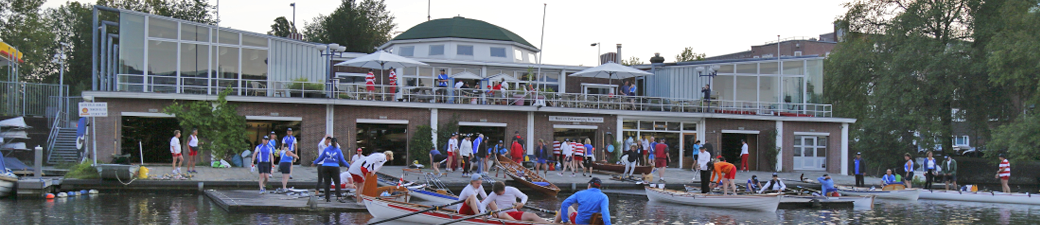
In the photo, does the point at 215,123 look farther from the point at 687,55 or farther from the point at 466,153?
the point at 687,55

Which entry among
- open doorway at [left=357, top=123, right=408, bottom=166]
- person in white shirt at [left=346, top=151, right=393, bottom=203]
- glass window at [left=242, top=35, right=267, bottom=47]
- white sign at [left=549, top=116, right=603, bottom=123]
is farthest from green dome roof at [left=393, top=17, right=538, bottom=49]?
person in white shirt at [left=346, top=151, right=393, bottom=203]

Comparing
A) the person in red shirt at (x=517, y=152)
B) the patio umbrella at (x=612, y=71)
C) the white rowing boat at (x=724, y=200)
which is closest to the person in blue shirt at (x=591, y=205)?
the white rowing boat at (x=724, y=200)

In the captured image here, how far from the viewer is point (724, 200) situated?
63.3ft

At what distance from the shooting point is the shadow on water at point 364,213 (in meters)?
14.6

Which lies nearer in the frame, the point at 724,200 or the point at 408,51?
the point at 724,200

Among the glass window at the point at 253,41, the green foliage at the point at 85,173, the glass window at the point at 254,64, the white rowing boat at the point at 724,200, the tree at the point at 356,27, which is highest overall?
the tree at the point at 356,27

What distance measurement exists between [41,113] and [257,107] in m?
11.7

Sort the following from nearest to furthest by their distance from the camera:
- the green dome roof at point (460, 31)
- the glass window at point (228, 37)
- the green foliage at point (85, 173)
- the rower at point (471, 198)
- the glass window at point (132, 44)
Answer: the rower at point (471, 198)
the green foliage at point (85, 173)
the glass window at point (132, 44)
the glass window at point (228, 37)
the green dome roof at point (460, 31)

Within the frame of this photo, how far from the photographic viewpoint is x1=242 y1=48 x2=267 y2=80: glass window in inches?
1095

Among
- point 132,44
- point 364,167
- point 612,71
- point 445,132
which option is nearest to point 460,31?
point 612,71

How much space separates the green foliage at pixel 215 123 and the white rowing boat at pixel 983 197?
2182 centimetres

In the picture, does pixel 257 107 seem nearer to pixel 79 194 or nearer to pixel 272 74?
pixel 272 74

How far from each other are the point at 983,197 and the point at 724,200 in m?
10.2

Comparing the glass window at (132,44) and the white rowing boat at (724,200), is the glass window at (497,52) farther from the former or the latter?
the white rowing boat at (724,200)
